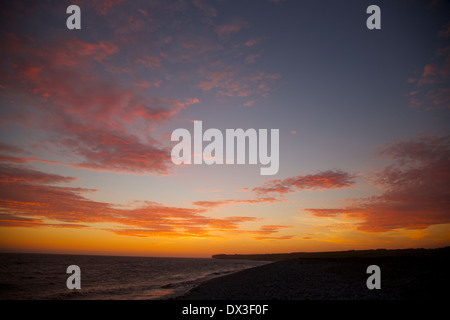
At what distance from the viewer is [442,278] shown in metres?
21.4
